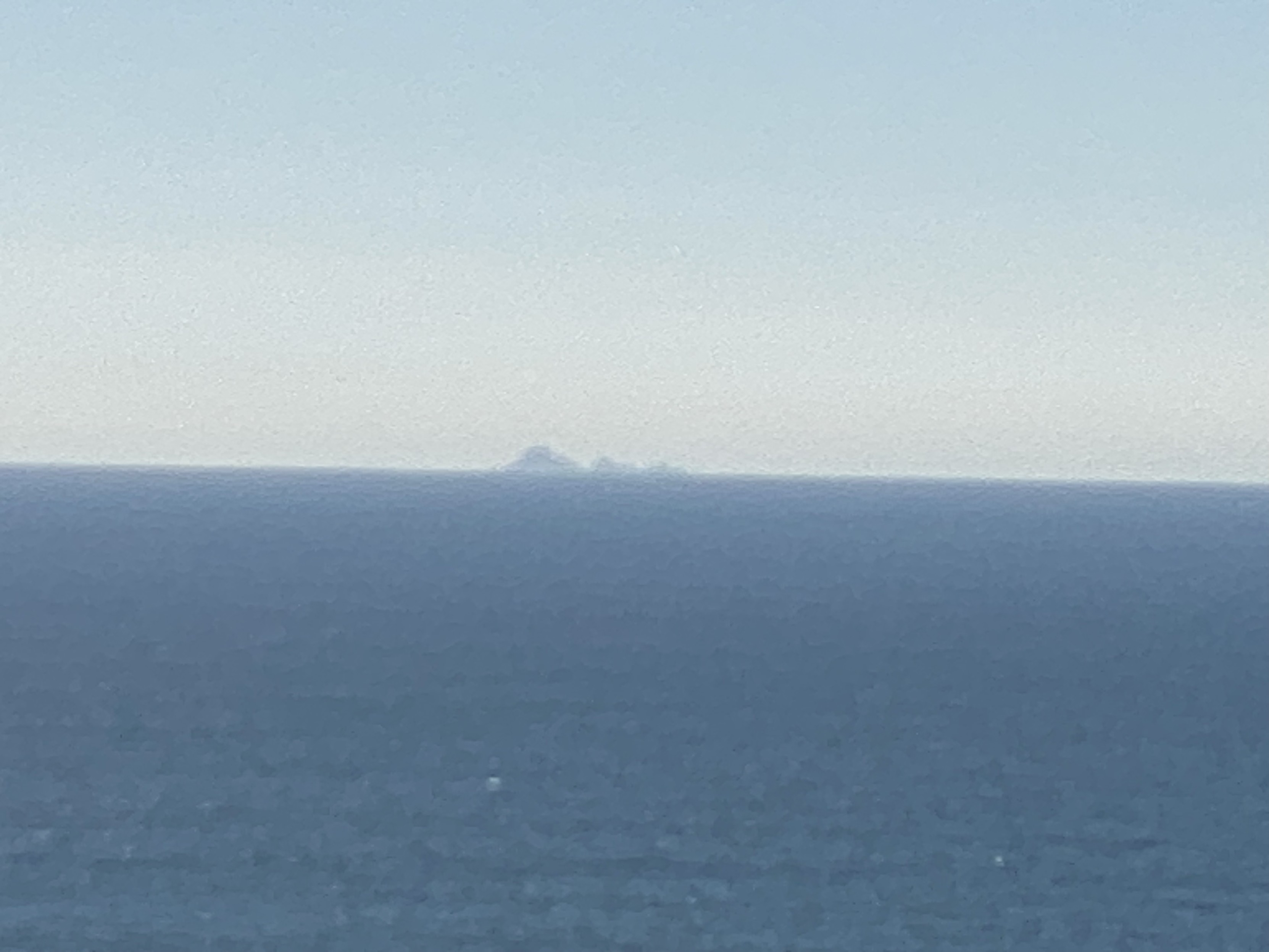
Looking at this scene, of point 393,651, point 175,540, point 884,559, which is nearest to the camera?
point 393,651

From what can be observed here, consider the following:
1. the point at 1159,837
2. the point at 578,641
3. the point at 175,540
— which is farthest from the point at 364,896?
the point at 175,540

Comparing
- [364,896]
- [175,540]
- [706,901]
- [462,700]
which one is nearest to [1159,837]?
[706,901]

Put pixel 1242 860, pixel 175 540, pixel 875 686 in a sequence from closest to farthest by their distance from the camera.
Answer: pixel 1242 860 → pixel 875 686 → pixel 175 540

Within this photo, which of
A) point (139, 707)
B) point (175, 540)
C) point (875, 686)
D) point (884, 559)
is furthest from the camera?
point (175, 540)

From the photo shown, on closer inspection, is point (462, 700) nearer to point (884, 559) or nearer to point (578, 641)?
point (578, 641)

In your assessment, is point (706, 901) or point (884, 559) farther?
point (884, 559)

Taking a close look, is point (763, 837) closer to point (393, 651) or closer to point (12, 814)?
point (12, 814)
